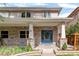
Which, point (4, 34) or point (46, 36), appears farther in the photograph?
point (46, 36)

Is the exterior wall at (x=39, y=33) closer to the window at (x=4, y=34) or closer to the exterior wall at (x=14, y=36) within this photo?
the exterior wall at (x=14, y=36)

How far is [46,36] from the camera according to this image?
2048cm

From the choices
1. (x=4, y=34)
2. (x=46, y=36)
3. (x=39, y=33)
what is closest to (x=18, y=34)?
(x=4, y=34)

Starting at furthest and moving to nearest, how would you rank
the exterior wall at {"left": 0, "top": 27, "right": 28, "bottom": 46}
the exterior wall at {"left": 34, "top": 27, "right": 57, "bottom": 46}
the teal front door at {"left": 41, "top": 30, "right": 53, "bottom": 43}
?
the teal front door at {"left": 41, "top": 30, "right": 53, "bottom": 43}
the exterior wall at {"left": 34, "top": 27, "right": 57, "bottom": 46}
the exterior wall at {"left": 0, "top": 27, "right": 28, "bottom": 46}

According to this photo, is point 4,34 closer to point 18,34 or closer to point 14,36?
point 14,36

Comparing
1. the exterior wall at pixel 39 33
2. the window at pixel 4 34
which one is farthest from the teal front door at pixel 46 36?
the window at pixel 4 34

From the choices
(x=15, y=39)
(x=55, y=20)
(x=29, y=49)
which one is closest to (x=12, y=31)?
(x=15, y=39)

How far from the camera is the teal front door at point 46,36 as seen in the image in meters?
20.3

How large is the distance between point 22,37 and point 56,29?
3.18 m

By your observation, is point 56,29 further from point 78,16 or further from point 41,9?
point 78,16

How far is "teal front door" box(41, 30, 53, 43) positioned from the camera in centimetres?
2033

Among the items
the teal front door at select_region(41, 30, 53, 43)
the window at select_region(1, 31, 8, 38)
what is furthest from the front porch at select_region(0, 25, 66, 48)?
the window at select_region(1, 31, 8, 38)

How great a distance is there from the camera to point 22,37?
20250 mm

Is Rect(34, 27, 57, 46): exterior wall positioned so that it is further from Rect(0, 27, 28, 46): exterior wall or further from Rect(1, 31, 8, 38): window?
Rect(1, 31, 8, 38): window
